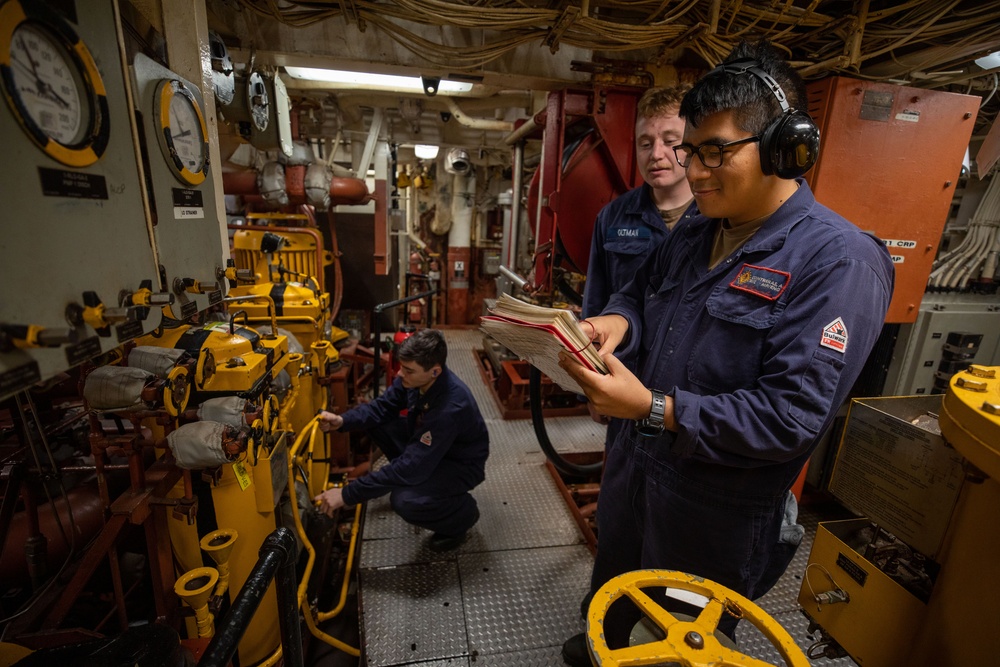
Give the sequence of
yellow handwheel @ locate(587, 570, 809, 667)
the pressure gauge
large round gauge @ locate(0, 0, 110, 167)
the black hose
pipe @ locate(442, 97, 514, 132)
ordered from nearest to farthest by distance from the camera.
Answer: large round gauge @ locate(0, 0, 110, 167) < yellow handwheel @ locate(587, 570, 809, 667) < the pressure gauge < the black hose < pipe @ locate(442, 97, 514, 132)

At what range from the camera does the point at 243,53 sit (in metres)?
2.53

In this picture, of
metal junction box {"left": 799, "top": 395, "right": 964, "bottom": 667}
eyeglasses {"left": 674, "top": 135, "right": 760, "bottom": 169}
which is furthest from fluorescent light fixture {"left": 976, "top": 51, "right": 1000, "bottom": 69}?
eyeglasses {"left": 674, "top": 135, "right": 760, "bottom": 169}

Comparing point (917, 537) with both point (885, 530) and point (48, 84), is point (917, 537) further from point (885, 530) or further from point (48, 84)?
point (48, 84)

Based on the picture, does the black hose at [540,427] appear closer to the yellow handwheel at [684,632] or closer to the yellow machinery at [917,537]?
the yellow machinery at [917,537]

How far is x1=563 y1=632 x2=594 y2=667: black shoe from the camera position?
1901 mm

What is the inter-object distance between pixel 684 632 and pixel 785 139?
1132mm

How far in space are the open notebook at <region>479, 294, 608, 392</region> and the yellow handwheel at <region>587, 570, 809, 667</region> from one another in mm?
503

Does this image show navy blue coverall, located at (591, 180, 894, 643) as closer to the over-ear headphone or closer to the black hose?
the over-ear headphone

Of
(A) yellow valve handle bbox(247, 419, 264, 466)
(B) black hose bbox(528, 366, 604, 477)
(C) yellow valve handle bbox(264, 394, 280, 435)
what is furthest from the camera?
(B) black hose bbox(528, 366, 604, 477)

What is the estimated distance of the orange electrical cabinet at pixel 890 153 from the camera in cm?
213

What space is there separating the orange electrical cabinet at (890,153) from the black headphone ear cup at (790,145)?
4.67 feet

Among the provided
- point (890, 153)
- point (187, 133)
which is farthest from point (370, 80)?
point (890, 153)

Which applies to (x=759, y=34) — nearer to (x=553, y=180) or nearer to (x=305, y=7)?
(x=553, y=180)

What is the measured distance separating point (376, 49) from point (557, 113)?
1179mm
